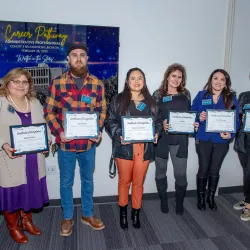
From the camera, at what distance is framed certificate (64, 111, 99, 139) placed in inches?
94.0

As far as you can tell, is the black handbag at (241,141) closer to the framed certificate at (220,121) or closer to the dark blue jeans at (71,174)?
the framed certificate at (220,121)

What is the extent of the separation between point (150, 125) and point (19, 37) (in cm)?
181

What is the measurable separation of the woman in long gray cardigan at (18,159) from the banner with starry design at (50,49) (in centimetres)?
52

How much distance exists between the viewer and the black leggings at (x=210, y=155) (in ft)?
9.93

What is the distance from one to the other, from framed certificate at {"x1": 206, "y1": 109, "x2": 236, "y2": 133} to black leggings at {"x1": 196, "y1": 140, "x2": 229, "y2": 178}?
0.72ft

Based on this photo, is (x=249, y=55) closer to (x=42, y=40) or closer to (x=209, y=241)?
(x=209, y=241)

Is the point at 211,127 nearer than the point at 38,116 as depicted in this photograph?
No

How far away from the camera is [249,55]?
3.45 m

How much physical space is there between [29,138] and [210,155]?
2147mm

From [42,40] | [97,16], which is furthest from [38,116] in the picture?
[97,16]

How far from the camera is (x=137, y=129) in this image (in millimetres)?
2510

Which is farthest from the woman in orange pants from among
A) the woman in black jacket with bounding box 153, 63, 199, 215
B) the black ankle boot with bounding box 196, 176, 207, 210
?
the black ankle boot with bounding box 196, 176, 207, 210

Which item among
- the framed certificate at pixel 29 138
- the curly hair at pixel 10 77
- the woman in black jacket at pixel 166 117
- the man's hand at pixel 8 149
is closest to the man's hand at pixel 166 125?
the woman in black jacket at pixel 166 117

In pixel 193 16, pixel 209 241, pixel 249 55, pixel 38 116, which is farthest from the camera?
pixel 249 55
